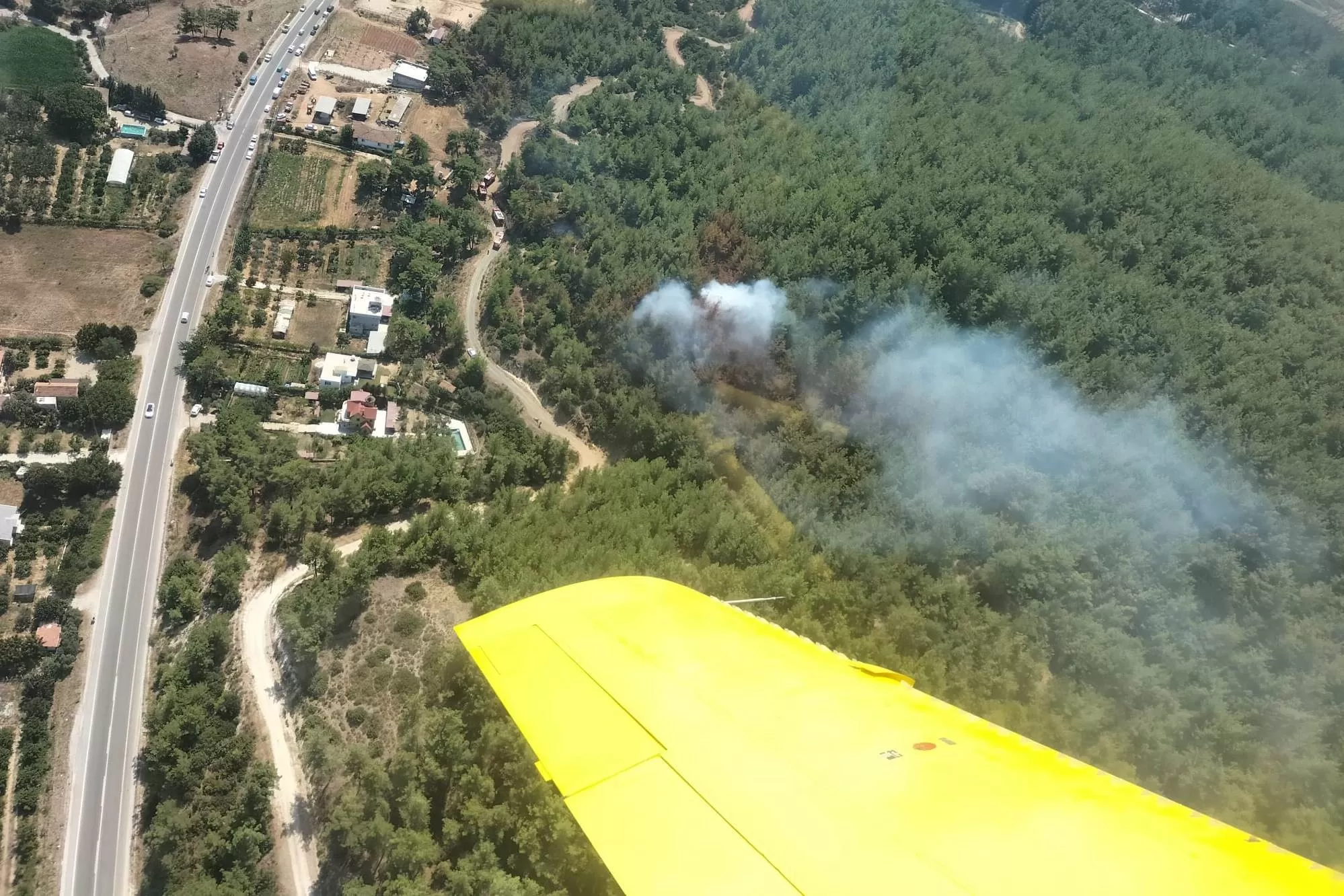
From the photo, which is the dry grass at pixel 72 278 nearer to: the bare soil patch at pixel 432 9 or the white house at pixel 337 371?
the white house at pixel 337 371

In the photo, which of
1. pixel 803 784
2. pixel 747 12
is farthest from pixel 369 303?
pixel 747 12

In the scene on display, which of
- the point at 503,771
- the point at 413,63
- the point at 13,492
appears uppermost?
the point at 413,63

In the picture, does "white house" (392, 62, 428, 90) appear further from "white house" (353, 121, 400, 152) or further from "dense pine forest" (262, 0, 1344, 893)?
"white house" (353, 121, 400, 152)

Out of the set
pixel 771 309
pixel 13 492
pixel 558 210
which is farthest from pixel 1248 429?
pixel 13 492

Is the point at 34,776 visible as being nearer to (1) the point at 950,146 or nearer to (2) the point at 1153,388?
(2) the point at 1153,388

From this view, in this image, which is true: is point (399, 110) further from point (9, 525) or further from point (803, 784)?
point (803, 784)

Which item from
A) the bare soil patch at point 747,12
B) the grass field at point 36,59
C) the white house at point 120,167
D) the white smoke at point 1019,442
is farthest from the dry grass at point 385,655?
the bare soil patch at point 747,12
